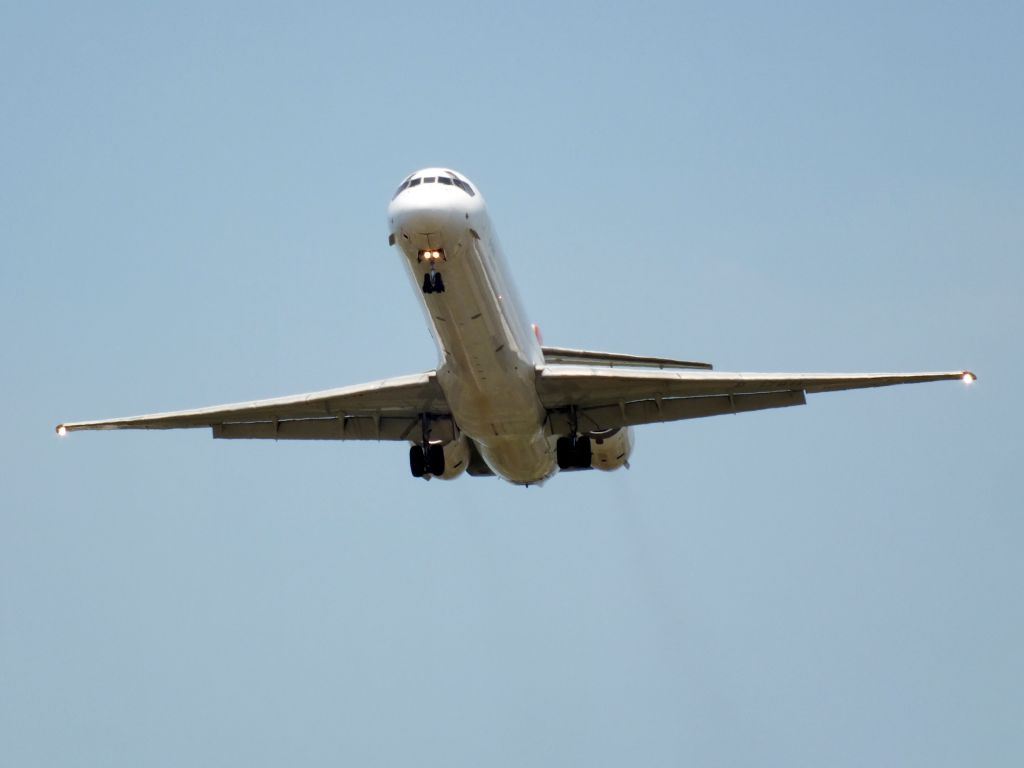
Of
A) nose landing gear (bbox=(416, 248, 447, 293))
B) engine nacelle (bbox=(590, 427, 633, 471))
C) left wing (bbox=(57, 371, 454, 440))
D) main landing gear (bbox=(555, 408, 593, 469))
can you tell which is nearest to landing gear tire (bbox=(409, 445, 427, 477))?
left wing (bbox=(57, 371, 454, 440))

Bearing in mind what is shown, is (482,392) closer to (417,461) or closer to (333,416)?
(417,461)

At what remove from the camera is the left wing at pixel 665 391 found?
33938mm

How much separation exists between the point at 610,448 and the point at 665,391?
8.39ft

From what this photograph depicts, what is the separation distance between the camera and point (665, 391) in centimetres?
3491

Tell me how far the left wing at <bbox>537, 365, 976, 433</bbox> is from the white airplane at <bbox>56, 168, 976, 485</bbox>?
22 millimetres

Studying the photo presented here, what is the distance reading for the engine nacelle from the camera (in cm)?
3662

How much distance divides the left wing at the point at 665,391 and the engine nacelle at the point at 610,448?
49 centimetres

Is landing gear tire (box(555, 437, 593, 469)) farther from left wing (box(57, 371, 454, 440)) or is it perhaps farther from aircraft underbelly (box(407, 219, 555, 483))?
left wing (box(57, 371, 454, 440))

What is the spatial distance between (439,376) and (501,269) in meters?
2.53

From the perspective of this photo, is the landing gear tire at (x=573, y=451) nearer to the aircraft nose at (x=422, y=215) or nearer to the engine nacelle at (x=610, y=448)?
the engine nacelle at (x=610, y=448)

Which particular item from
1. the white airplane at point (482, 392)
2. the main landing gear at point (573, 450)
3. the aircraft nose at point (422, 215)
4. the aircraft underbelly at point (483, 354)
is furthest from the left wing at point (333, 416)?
the aircraft nose at point (422, 215)

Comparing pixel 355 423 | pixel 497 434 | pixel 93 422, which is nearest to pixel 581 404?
pixel 497 434

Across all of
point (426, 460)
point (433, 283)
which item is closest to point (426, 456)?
point (426, 460)

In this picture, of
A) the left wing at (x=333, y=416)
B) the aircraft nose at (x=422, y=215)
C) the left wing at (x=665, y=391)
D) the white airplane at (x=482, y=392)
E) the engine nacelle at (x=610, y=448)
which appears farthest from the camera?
the engine nacelle at (x=610, y=448)
